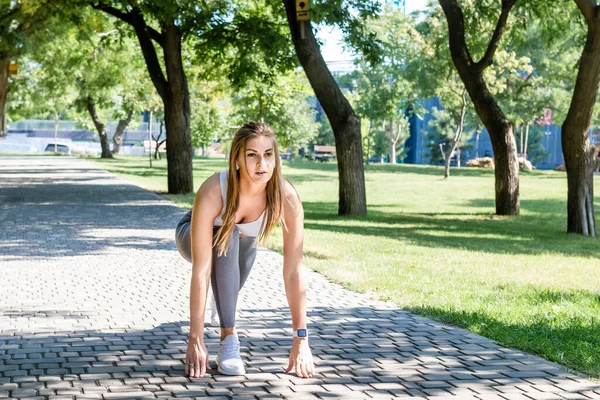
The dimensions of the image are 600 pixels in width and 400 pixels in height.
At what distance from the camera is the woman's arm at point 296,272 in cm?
530

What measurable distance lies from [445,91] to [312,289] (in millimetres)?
31078

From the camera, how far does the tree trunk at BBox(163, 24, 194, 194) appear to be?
75.7 ft

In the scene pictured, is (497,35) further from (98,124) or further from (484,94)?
(98,124)

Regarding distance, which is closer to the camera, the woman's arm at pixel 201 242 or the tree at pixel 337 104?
the woman's arm at pixel 201 242

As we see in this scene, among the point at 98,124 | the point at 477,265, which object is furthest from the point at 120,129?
the point at 477,265

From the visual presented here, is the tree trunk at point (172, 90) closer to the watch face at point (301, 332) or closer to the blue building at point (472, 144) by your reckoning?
the watch face at point (301, 332)

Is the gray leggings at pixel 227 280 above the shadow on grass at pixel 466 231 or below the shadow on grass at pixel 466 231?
above

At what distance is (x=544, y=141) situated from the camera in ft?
255

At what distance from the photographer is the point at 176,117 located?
2331 cm

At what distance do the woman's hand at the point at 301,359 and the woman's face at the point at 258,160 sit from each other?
0.95 meters

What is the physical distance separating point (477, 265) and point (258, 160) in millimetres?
6783

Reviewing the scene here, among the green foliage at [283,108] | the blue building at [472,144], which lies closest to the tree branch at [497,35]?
the green foliage at [283,108]

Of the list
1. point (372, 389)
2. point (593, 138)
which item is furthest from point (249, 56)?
point (593, 138)

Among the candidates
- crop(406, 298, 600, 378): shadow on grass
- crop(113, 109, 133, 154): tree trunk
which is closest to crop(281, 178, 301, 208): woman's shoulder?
crop(406, 298, 600, 378): shadow on grass
